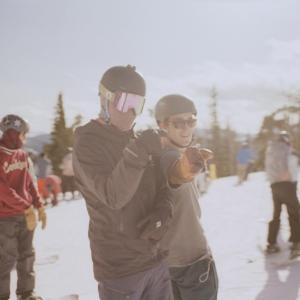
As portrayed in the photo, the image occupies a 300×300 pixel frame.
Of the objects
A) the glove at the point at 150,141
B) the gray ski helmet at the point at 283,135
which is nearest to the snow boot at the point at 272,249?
the gray ski helmet at the point at 283,135

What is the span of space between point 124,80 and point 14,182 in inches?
118

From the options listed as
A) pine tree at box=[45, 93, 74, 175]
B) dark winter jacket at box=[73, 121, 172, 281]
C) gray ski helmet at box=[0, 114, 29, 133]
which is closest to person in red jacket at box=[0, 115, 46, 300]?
gray ski helmet at box=[0, 114, 29, 133]

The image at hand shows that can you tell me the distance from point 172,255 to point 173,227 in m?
0.18

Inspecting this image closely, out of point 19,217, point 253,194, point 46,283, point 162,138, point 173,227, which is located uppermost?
point 162,138

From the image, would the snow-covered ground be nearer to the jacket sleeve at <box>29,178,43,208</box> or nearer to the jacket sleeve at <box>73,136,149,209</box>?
the jacket sleeve at <box>29,178,43,208</box>

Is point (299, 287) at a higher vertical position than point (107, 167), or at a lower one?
lower

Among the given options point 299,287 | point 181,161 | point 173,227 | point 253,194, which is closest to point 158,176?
point 181,161

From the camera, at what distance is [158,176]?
2.04 meters

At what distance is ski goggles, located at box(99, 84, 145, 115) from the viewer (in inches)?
75.9

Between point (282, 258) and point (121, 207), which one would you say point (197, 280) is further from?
point (282, 258)

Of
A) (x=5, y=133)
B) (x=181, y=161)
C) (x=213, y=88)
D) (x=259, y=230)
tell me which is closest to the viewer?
(x=181, y=161)

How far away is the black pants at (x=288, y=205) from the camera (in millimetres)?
6000

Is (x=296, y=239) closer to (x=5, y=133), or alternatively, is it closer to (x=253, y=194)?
(x=5, y=133)

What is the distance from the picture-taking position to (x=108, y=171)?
1.79 meters
